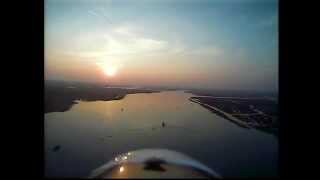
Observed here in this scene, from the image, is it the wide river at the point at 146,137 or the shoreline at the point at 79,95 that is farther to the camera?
the shoreline at the point at 79,95

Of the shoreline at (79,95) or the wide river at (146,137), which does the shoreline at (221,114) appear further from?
the shoreline at (79,95)

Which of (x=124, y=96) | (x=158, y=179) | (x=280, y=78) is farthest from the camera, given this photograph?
(x=124, y=96)

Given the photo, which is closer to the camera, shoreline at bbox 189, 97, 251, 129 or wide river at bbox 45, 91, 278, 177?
wide river at bbox 45, 91, 278, 177

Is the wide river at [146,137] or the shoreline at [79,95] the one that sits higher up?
the shoreline at [79,95]

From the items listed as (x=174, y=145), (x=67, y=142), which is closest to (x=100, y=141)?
(x=67, y=142)

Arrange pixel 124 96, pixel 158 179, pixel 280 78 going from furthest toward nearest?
1. pixel 124 96
2. pixel 280 78
3. pixel 158 179

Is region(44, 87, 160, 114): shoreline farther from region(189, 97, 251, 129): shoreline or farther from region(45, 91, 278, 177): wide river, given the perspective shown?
region(189, 97, 251, 129): shoreline

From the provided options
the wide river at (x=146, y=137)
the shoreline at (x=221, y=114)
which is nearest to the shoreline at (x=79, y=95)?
the wide river at (x=146, y=137)

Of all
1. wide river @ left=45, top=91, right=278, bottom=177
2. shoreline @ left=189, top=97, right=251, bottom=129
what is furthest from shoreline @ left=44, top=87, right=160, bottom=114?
shoreline @ left=189, top=97, right=251, bottom=129
